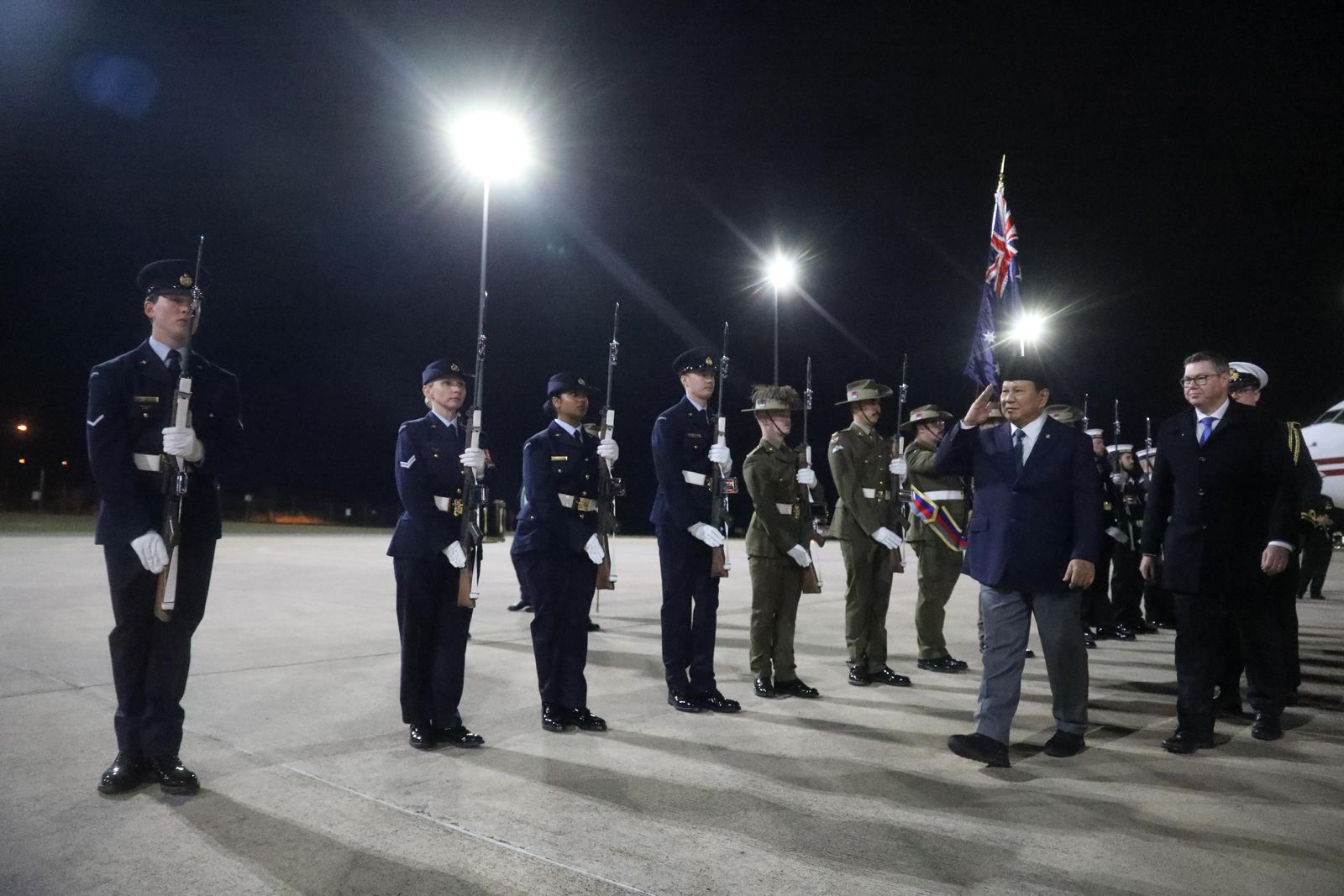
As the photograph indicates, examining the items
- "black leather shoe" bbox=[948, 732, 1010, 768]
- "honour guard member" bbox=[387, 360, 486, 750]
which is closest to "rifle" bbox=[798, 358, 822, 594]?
"black leather shoe" bbox=[948, 732, 1010, 768]

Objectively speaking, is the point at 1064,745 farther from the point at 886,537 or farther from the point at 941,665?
the point at 941,665

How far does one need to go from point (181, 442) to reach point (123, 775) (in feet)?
4.58

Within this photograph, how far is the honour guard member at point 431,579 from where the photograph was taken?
4.64 metres

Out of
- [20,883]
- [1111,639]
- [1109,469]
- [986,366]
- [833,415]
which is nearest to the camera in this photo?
[20,883]

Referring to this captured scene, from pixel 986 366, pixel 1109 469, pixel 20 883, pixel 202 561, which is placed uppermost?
pixel 986 366

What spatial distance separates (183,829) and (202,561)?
1.19 m

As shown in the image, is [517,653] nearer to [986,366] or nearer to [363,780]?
[363,780]

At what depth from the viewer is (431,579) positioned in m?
4.75

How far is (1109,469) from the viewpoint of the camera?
1013 centimetres

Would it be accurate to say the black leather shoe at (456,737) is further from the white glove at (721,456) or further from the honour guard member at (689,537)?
→ the white glove at (721,456)

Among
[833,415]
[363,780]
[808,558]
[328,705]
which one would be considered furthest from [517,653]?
[833,415]

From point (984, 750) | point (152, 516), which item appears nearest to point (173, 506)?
point (152, 516)

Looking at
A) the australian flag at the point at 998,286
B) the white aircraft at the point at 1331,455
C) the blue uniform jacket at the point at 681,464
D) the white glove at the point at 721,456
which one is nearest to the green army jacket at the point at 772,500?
the white glove at the point at 721,456

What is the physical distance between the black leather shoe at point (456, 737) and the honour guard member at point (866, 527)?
2.94 meters
